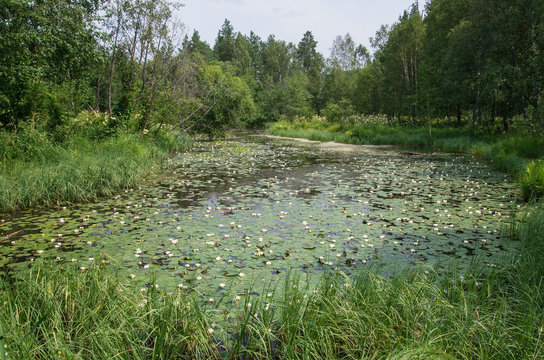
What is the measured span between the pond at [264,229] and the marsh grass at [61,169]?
52cm

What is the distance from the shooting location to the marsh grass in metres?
8.20

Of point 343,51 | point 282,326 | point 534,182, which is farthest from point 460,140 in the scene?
point 343,51

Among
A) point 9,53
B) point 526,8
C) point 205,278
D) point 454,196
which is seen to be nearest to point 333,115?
point 526,8

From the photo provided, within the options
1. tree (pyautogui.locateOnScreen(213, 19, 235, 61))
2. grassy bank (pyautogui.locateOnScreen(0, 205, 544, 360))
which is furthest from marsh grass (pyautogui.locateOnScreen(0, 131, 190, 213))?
tree (pyautogui.locateOnScreen(213, 19, 235, 61))

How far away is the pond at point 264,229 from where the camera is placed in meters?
5.19

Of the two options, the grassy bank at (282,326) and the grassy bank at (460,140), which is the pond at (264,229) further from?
the grassy bank at (460,140)

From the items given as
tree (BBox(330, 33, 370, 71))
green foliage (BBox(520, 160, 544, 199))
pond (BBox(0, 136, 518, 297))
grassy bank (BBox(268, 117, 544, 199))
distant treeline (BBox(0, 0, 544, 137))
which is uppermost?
tree (BBox(330, 33, 370, 71))

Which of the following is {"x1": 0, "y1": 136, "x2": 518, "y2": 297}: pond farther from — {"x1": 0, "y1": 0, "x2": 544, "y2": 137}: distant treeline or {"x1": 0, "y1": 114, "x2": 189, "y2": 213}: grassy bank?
{"x1": 0, "y1": 0, "x2": 544, "y2": 137}: distant treeline

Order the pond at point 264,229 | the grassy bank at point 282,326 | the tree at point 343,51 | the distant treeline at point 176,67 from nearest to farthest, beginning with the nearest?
1. the grassy bank at point 282,326
2. the pond at point 264,229
3. the distant treeline at point 176,67
4. the tree at point 343,51

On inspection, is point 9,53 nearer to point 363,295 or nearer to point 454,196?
point 363,295

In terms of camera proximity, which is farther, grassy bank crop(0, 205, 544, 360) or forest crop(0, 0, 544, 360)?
forest crop(0, 0, 544, 360)

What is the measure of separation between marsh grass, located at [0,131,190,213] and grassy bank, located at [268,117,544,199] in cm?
1081

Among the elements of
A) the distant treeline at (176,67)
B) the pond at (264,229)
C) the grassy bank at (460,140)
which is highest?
the distant treeline at (176,67)

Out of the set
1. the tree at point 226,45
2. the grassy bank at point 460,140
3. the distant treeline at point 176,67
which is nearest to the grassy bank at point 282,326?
the grassy bank at point 460,140
